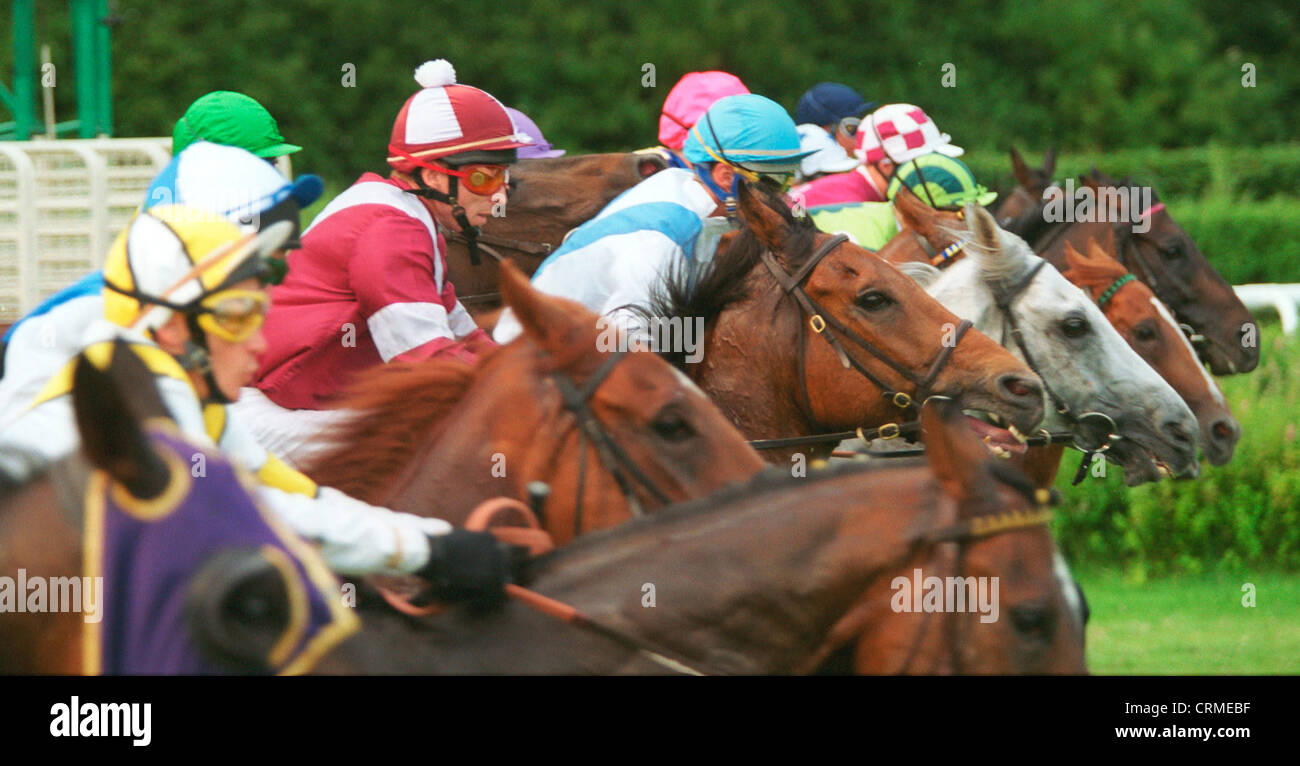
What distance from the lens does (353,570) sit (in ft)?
9.07

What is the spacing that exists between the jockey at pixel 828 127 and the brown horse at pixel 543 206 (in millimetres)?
795

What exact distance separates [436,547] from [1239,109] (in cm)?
2316

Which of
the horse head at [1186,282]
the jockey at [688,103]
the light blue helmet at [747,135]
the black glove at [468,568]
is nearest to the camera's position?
the black glove at [468,568]

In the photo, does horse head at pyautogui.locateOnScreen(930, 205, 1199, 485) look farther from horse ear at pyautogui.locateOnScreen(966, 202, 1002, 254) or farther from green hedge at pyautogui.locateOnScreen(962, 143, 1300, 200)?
green hedge at pyautogui.locateOnScreen(962, 143, 1300, 200)

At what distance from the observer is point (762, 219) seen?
4.43m

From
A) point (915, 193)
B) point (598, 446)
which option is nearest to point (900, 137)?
point (915, 193)

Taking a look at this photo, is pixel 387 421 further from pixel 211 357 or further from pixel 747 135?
pixel 747 135

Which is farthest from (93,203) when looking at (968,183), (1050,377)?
(1050,377)

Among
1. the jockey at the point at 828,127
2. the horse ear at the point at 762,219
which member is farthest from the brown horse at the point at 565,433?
the jockey at the point at 828,127

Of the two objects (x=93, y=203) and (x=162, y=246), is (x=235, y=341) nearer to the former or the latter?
(x=162, y=246)

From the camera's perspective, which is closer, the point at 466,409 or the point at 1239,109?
the point at 466,409

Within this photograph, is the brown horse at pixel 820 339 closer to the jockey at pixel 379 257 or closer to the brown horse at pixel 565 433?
the jockey at pixel 379 257

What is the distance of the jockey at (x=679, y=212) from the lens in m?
4.52

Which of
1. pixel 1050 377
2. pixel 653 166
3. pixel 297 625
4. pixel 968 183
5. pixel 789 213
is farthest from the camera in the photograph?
pixel 653 166
